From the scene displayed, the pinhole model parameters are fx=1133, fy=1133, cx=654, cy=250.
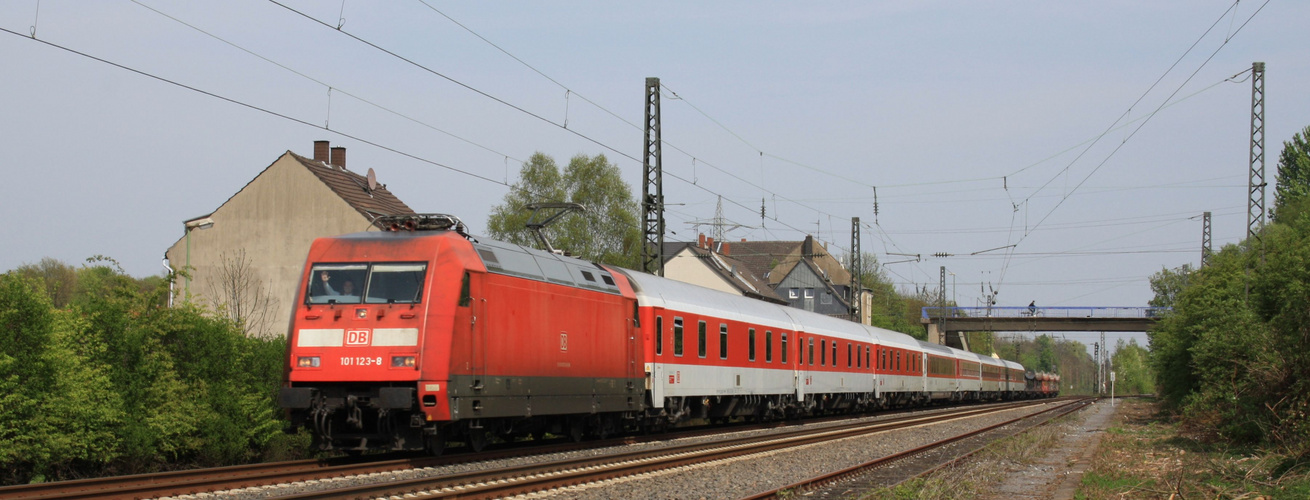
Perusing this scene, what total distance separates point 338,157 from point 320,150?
880 millimetres

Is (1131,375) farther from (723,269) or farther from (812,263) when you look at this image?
(723,269)

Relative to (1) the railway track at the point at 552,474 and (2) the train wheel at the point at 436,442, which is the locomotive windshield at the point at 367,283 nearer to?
(2) the train wheel at the point at 436,442

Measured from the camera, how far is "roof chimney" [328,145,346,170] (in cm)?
4603

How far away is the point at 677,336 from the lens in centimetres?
2325

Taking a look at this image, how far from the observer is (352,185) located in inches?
1694

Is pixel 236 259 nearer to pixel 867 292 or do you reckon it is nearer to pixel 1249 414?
pixel 1249 414

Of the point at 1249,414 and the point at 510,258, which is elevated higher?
the point at 510,258

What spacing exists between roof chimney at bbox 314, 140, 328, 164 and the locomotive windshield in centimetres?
3113

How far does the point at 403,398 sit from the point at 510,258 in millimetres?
3295

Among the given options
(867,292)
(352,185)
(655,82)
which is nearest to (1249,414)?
(655,82)

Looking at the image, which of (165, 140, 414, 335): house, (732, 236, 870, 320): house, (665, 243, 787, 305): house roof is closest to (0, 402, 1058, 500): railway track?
(165, 140, 414, 335): house

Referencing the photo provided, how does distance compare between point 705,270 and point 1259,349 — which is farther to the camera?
point 705,270

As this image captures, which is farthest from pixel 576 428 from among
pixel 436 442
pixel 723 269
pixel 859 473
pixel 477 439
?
pixel 723 269

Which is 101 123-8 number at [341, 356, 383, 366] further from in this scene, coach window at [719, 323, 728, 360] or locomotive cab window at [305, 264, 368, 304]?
coach window at [719, 323, 728, 360]
